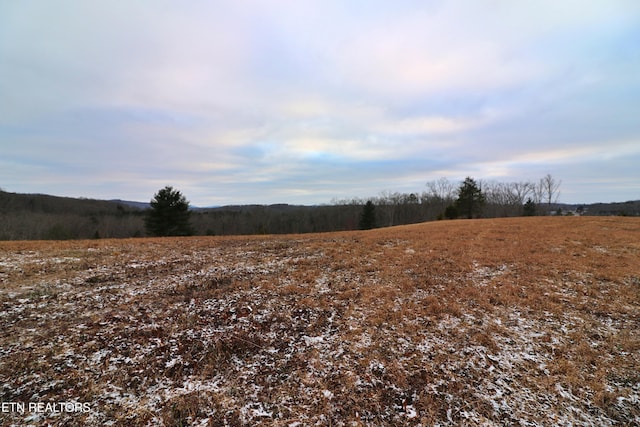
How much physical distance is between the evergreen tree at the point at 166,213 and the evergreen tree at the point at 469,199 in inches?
1441

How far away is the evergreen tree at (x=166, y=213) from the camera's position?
95.5 feet

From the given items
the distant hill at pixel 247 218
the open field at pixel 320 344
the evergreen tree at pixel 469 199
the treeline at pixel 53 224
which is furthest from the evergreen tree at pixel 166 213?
the evergreen tree at pixel 469 199

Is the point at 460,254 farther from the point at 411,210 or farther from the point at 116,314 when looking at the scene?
the point at 411,210

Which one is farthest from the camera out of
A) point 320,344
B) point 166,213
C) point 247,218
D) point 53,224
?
point 247,218

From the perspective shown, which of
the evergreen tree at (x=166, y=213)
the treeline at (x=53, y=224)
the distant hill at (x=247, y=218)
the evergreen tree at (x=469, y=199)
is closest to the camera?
the evergreen tree at (x=166, y=213)

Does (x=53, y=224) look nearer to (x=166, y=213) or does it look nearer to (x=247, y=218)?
(x=166, y=213)

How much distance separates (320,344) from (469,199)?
38522mm

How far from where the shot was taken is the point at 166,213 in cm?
2933

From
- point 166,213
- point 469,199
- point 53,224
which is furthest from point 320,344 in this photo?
point 53,224

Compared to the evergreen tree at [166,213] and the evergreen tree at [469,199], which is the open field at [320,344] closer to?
the evergreen tree at [166,213]

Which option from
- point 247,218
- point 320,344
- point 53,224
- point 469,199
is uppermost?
point 469,199

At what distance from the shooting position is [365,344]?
16.0ft

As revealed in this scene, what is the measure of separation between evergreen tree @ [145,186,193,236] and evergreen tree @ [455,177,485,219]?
36609 millimetres

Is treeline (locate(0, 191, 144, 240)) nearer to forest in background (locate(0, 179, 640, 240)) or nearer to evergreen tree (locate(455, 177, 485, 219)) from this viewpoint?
forest in background (locate(0, 179, 640, 240))
